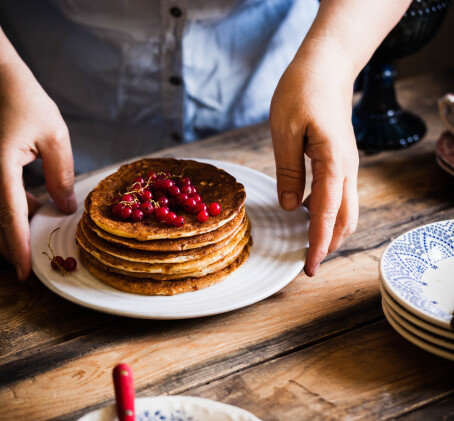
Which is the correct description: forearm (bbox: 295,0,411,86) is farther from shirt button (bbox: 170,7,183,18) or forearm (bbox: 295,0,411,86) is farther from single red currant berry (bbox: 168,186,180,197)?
shirt button (bbox: 170,7,183,18)

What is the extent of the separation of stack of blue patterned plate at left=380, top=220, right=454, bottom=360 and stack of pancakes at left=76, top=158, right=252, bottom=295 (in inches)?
13.7

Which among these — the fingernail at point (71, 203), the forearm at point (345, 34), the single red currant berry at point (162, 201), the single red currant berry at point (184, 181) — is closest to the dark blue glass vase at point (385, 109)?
the forearm at point (345, 34)

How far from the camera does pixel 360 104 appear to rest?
1.90 m

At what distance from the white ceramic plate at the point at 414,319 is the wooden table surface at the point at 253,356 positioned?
105 millimetres

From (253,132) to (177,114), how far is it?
0.97 ft

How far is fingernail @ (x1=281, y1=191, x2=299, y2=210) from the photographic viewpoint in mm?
1315

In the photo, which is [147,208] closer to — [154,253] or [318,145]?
[154,253]

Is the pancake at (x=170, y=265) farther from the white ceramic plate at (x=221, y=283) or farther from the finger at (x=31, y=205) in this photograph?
the finger at (x=31, y=205)

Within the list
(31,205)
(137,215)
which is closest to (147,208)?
(137,215)

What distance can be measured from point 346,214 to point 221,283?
344 millimetres

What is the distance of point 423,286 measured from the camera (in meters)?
1.06

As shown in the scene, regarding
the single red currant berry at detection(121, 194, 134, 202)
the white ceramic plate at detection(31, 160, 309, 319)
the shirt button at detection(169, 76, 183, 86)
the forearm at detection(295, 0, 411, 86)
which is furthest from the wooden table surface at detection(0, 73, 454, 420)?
the shirt button at detection(169, 76, 183, 86)

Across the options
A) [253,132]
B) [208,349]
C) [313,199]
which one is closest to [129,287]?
[208,349]

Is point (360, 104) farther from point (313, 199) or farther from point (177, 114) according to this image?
point (313, 199)
